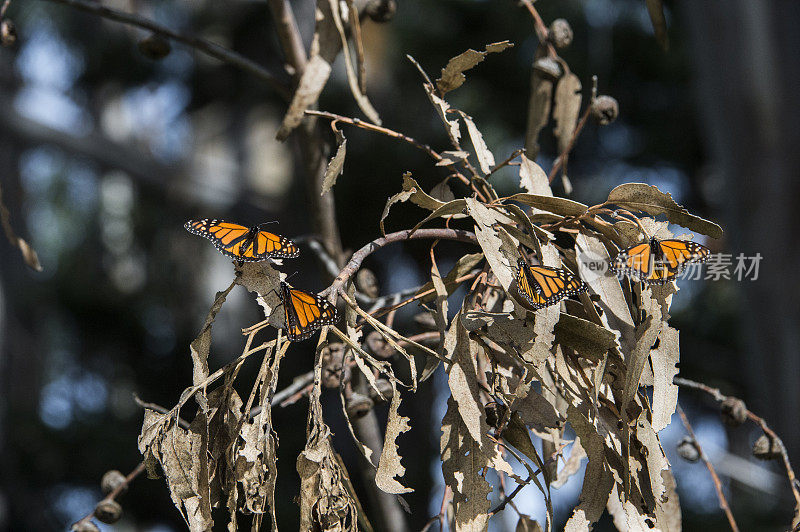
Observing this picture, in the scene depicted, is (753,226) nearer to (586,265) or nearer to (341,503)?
(586,265)

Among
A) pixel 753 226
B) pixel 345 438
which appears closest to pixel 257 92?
pixel 345 438

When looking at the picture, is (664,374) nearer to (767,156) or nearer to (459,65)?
(459,65)

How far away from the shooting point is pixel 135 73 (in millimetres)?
4488

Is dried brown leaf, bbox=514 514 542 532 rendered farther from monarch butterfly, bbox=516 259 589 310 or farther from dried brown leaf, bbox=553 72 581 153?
dried brown leaf, bbox=553 72 581 153

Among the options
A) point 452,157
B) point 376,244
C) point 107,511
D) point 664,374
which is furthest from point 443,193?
point 107,511

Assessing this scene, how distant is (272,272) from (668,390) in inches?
13.9

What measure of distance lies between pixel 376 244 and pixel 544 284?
145mm

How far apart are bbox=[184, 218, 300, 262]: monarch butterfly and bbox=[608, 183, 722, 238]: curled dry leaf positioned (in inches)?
11.9

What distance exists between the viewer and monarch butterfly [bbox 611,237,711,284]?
650 mm

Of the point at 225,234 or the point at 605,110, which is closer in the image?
the point at 225,234

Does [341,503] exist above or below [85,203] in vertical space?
above

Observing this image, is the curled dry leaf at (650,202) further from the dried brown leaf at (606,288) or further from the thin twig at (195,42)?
the thin twig at (195,42)

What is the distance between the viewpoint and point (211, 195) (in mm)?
3537

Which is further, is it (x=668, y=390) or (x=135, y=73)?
(x=135, y=73)
